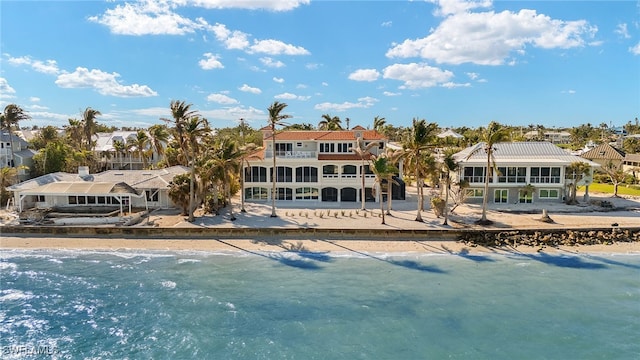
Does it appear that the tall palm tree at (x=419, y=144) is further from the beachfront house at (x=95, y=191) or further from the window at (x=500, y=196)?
the beachfront house at (x=95, y=191)

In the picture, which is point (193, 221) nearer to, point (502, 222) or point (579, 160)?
point (502, 222)

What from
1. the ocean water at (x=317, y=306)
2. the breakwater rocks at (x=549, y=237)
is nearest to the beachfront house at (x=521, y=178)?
the breakwater rocks at (x=549, y=237)

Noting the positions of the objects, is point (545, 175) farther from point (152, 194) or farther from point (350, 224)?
point (152, 194)

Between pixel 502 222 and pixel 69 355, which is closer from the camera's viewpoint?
pixel 69 355

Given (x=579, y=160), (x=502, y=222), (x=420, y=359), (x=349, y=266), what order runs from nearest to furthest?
(x=420, y=359)
(x=349, y=266)
(x=502, y=222)
(x=579, y=160)

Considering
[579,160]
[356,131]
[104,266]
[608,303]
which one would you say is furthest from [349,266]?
[579,160]
